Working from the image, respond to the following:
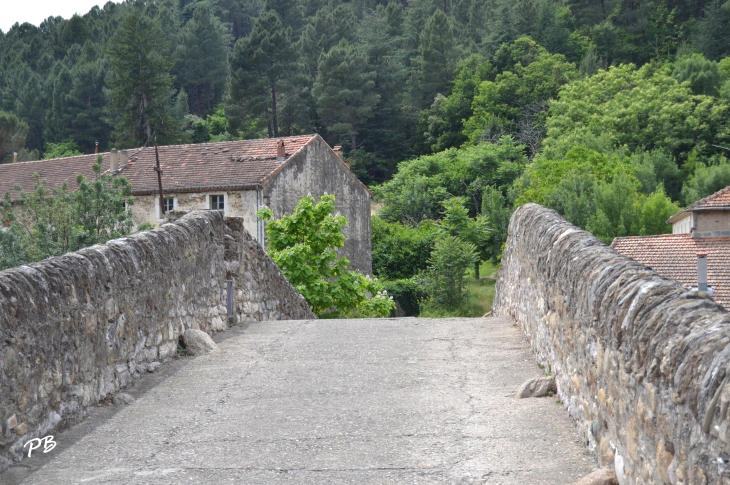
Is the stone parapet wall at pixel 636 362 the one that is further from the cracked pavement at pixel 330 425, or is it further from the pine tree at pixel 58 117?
the pine tree at pixel 58 117

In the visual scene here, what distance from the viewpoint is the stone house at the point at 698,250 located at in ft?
90.0

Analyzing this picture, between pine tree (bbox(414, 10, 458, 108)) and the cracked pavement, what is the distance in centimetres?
7508

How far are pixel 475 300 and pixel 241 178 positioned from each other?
13.7 metres

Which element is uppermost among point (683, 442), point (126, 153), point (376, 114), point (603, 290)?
point (376, 114)

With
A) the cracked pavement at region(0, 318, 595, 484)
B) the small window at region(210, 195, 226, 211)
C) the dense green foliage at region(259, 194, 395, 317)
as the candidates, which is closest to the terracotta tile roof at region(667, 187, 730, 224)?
the dense green foliage at region(259, 194, 395, 317)

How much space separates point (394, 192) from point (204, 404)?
2219 inches

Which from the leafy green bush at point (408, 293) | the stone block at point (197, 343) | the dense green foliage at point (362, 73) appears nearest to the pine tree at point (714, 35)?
the dense green foliage at point (362, 73)

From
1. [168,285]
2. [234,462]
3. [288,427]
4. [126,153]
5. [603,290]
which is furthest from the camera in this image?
[126,153]

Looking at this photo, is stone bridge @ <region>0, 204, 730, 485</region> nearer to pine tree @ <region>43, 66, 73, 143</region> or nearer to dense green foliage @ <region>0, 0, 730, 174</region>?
dense green foliage @ <region>0, 0, 730, 174</region>

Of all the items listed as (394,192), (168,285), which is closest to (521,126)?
(394,192)

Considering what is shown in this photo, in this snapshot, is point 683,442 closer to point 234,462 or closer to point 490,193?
point 234,462

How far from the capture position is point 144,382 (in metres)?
7.84

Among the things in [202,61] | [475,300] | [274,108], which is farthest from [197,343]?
[202,61]

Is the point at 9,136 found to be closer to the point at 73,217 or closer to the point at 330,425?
the point at 73,217
